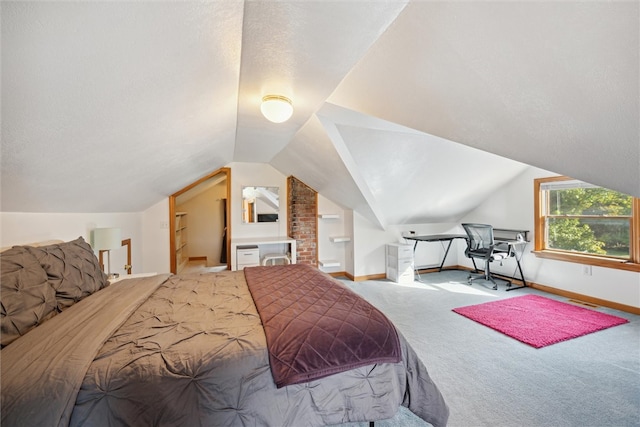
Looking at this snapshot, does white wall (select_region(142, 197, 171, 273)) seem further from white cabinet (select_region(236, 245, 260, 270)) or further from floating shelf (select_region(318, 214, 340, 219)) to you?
floating shelf (select_region(318, 214, 340, 219))

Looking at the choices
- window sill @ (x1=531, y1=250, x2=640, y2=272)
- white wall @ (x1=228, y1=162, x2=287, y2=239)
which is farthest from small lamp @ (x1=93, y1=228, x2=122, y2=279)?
window sill @ (x1=531, y1=250, x2=640, y2=272)

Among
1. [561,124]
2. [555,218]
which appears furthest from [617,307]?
[561,124]

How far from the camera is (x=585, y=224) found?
3.75m

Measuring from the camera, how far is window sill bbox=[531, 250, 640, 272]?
3201mm

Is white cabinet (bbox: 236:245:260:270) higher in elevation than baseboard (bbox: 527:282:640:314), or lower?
higher

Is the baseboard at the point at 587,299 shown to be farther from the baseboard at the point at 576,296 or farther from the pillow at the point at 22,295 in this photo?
the pillow at the point at 22,295

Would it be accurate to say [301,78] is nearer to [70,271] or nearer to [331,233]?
[70,271]

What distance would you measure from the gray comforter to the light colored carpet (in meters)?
0.45

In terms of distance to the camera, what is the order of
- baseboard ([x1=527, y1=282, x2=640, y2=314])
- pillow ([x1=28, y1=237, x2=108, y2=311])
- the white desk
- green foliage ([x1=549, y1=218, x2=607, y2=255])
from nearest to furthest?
pillow ([x1=28, y1=237, x2=108, y2=311]) < baseboard ([x1=527, y1=282, x2=640, y2=314]) < green foliage ([x1=549, y1=218, x2=607, y2=255]) < the white desk

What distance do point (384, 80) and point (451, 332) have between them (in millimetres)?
2600

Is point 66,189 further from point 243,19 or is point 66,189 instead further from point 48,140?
point 243,19

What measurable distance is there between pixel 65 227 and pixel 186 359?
2030 millimetres

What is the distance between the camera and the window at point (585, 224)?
10.8ft

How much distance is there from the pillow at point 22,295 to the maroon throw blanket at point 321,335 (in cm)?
110
